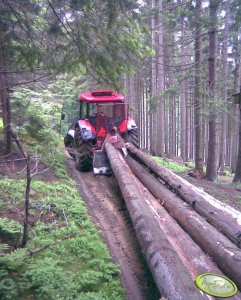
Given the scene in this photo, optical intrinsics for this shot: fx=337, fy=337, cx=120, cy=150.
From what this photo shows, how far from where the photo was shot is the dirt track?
491 cm

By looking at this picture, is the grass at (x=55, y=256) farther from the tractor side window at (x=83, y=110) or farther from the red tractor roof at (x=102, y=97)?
the tractor side window at (x=83, y=110)

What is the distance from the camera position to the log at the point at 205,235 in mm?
4418

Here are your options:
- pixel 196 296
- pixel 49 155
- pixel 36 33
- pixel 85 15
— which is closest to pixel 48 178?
pixel 49 155

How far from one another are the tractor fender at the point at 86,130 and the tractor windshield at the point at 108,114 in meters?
0.27

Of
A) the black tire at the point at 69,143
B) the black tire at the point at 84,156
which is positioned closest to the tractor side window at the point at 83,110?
the black tire at the point at 84,156

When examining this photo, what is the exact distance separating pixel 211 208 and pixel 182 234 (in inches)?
42.5

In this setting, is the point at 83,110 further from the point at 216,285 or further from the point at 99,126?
the point at 216,285

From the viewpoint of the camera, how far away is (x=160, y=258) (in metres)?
4.30

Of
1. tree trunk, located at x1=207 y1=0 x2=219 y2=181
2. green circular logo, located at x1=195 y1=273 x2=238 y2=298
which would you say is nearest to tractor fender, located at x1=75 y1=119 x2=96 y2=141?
tree trunk, located at x1=207 y1=0 x2=219 y2=181

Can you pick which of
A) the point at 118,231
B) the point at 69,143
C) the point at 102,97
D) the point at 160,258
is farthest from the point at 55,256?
the point at 69,143

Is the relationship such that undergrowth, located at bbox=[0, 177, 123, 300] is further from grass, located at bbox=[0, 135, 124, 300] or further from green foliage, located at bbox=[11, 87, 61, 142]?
green foliage, located at bbox=[11, 87, 61, 142]

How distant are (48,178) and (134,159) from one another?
3156 millimetres

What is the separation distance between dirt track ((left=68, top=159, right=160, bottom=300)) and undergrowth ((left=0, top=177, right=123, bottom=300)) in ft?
0.89

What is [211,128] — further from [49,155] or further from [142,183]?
[49,155]
